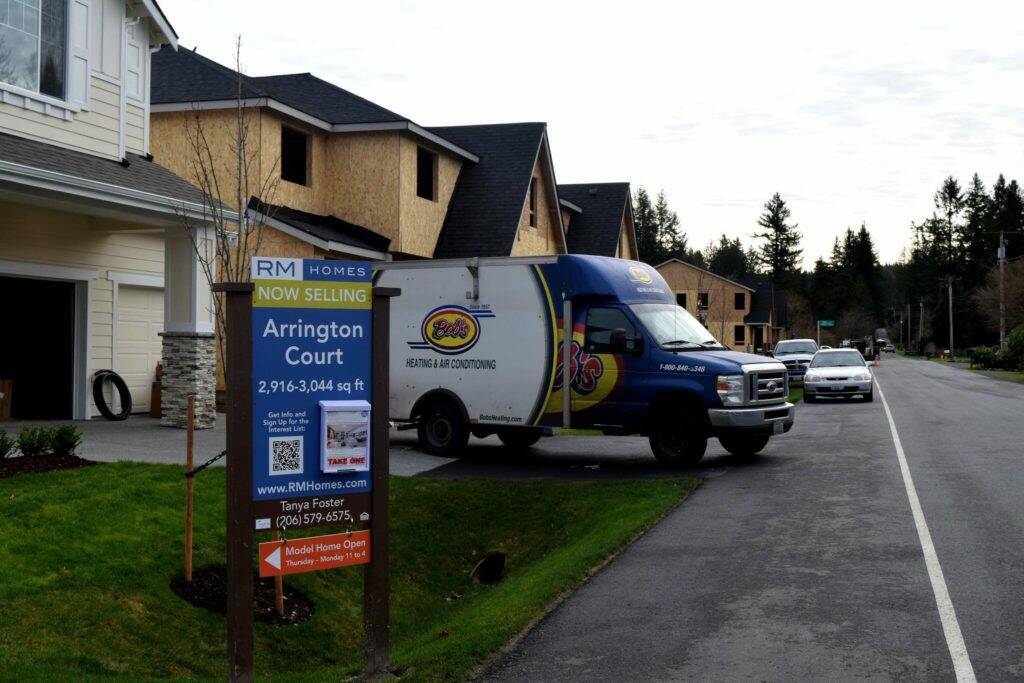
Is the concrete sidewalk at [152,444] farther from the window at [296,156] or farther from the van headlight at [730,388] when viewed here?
the window at [296,156]

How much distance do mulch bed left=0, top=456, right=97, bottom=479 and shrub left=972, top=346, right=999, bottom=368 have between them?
59094 mm

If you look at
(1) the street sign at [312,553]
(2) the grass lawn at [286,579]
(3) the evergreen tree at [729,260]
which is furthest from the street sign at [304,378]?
(3) the evergreen tree at [729,260]

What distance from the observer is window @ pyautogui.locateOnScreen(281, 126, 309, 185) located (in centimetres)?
2588

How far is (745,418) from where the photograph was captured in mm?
14609

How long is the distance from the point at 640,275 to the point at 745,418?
2.86 meters

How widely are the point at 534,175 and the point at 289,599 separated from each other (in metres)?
23.7

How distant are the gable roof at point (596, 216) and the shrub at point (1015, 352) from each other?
1014 inches

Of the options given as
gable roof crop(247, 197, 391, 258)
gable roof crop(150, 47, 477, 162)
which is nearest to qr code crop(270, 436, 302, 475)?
gable roof crop(247, 197, 391, 258)

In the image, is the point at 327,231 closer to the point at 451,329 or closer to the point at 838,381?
the point at 451,329

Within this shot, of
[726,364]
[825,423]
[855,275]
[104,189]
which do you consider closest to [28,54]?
[104,189]

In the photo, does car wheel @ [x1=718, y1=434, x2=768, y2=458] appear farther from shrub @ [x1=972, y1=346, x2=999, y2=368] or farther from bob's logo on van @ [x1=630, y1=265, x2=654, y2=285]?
shrub @ [x1=972, y1=346, x2=999, y2=368]

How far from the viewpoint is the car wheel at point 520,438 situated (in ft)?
57.4

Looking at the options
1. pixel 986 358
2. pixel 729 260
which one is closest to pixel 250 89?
pixel 986 358

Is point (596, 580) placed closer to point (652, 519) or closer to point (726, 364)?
point (652, 519)
